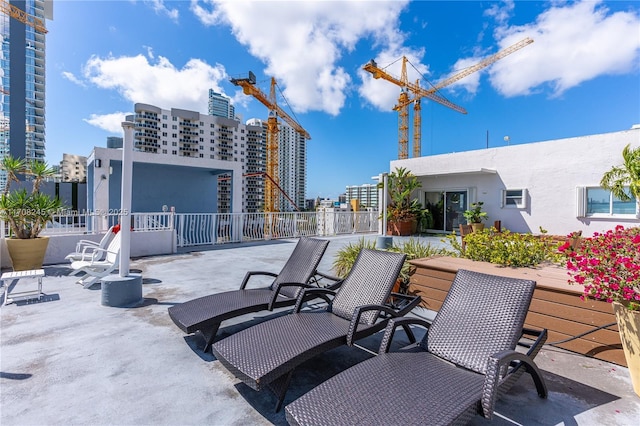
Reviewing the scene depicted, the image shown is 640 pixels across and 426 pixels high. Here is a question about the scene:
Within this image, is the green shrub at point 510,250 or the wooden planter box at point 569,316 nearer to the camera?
the wooden planter box at point 569,316

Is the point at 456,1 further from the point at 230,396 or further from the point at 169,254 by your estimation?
the point at 230,396

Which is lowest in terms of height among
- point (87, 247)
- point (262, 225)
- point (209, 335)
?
point (209, 335)

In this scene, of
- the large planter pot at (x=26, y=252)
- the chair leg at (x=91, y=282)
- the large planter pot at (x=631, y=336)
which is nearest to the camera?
the large planter pot at (x=631, y=336)

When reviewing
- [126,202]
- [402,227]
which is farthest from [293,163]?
[126,202]

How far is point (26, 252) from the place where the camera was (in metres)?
5.95

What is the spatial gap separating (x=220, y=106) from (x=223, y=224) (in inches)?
4099

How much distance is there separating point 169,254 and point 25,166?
3744 mm

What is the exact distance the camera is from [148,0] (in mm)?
8914

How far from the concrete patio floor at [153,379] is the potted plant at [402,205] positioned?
9.94 m

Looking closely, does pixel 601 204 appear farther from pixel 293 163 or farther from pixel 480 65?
pixel 293 163

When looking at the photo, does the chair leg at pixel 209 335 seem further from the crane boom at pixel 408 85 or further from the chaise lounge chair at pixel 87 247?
the crane boom at pixel 408 85

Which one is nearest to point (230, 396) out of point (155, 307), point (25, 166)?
point (155, 307)

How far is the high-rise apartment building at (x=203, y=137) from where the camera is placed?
7819cm

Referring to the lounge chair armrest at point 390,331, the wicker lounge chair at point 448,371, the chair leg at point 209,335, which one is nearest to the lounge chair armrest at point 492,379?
the wicker lounge chair at point 448,371
